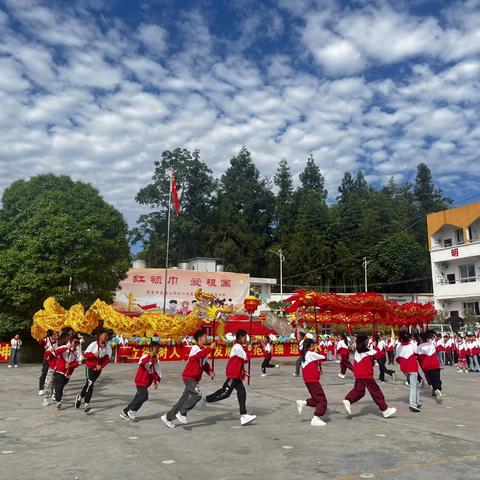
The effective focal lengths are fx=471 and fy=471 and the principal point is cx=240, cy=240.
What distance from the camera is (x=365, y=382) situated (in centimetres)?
888

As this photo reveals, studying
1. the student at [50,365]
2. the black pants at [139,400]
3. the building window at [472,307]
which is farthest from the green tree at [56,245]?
the building window at [472,307]

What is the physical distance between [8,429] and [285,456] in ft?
15.8

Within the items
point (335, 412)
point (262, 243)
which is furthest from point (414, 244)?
→ point (335, 412)

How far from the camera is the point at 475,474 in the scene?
5250mm

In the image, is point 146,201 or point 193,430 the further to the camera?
point 146,201

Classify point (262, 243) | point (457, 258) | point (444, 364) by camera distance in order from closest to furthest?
point (444, 364) → point (457, 258) → point (262, 243)

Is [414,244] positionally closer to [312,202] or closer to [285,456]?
[312,202]

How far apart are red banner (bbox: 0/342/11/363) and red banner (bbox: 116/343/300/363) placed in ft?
16.5

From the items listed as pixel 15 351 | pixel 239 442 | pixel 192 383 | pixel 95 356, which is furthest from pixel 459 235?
pixel 239 442

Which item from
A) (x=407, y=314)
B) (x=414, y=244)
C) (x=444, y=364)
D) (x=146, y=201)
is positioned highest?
(x=146, y=201)

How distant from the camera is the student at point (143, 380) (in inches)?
329

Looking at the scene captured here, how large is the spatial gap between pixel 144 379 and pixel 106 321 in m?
10.3

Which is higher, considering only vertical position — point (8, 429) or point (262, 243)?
point (262, 243)

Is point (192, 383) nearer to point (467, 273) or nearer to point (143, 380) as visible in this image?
point (143, 380)
